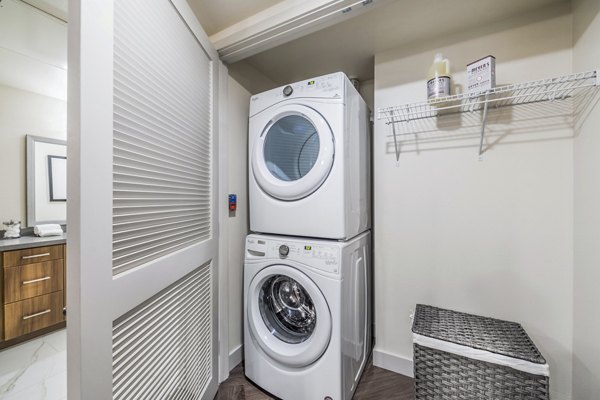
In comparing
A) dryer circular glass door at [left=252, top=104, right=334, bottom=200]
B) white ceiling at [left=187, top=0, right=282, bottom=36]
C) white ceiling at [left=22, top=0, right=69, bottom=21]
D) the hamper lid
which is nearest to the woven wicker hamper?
the hamper lid

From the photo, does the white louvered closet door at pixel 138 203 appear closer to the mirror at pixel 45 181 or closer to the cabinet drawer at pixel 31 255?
the cabinet drawer at pixel 31 255

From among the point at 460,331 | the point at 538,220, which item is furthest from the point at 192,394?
the point at 538,220

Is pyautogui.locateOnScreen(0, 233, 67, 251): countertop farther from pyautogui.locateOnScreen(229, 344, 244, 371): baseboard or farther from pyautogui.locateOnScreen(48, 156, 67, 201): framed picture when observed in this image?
pyautogui.locateOnScreen(229, 344, 244, 371): baseboard

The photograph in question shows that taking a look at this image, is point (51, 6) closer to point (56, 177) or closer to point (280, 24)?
point (280, 24)

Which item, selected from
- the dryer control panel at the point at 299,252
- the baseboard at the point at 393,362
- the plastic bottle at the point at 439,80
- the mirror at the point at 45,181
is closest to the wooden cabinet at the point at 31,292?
the mirror at the point at 45,181

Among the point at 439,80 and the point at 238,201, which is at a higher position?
the point at 439,80

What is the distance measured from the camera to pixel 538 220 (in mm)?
1328

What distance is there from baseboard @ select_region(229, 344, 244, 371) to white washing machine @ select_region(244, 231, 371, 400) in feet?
0.66

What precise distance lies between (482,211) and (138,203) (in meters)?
1.75

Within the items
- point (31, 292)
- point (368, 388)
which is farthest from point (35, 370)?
point (368, 388)

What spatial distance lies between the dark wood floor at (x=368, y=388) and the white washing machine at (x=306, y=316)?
0.07 meters

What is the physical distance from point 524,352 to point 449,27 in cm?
174

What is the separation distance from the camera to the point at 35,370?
1.78 m

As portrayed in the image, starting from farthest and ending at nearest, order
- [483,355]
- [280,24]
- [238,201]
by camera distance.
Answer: [238,201]
[280,24]
[483,355]
